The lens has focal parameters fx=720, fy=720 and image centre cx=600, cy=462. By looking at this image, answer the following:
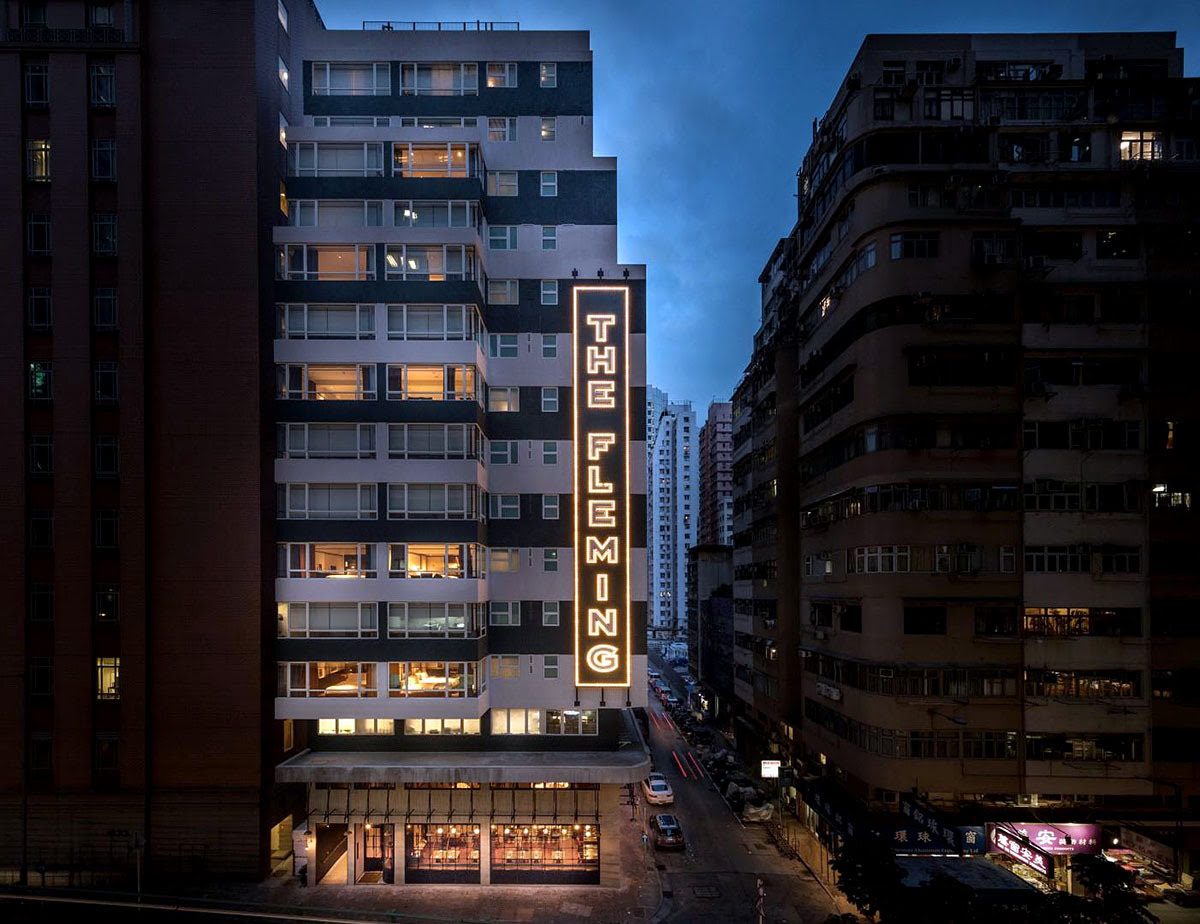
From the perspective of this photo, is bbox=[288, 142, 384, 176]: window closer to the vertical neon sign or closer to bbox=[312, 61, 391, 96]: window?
bbox=[312, 61, 391, 96]: window

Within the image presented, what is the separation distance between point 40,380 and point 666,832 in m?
41.2

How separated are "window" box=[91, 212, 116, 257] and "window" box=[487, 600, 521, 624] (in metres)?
26.3

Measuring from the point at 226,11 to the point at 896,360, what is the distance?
37.9 meters

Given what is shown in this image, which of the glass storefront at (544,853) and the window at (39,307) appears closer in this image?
the window at (39,307)

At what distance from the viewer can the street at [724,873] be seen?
1318 inches

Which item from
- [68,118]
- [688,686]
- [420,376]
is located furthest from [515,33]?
[688,686]

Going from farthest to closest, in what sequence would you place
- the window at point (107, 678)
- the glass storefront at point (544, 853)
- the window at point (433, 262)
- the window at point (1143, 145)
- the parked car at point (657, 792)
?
the parked car at point (657, 792)
the window at point (433, 262)
the window at point (1143, 145)
the glass storefront at point (544, 853)
the window at point (107, 678)

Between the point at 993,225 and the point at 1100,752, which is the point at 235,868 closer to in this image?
the point at 1100,752

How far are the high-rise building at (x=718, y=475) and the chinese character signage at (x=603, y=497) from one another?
9256 centimetres

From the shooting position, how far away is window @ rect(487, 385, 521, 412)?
128 feet

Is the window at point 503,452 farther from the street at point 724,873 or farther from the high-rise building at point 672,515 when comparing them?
the high-rise building at point 672,515

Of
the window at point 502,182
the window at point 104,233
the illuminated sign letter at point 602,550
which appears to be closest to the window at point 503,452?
the illuminated sign letter at point 602,550

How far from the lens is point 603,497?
37.0 metres

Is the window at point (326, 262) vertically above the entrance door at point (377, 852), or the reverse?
the window at point (326, 262)
